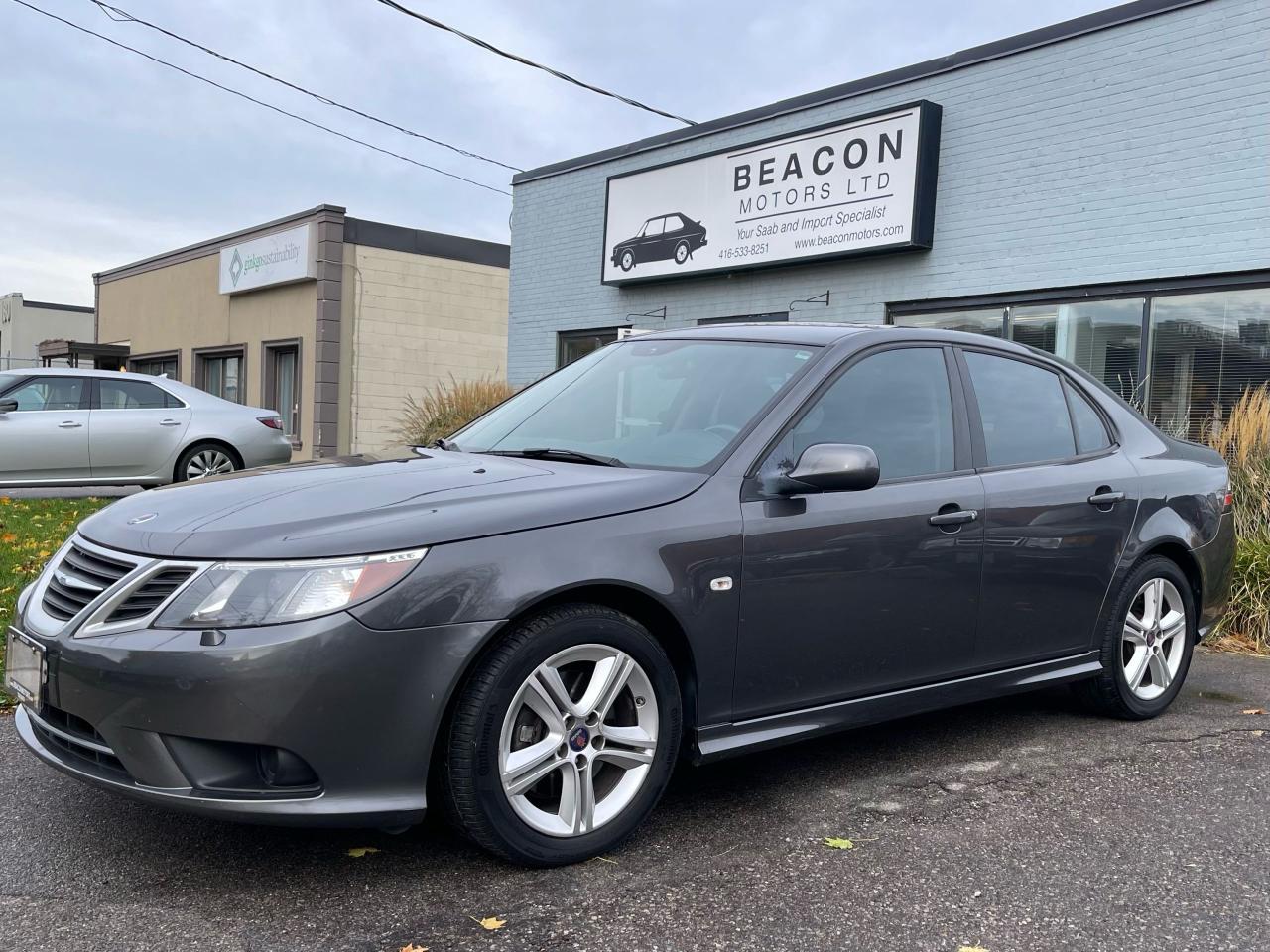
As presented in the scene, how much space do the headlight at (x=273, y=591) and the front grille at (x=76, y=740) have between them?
0.40m

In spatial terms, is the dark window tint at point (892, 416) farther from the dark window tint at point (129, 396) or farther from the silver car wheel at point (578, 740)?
the dark window tint at point (129, 396)

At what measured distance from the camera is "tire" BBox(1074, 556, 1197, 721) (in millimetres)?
4824

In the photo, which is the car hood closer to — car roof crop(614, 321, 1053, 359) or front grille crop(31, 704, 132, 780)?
front grille crop(31, 704, 132, 780)

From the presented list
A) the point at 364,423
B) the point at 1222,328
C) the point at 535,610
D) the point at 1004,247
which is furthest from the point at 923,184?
the point at 364,423

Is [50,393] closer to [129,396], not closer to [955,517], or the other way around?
[129,396]

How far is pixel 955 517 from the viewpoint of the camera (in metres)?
4.09

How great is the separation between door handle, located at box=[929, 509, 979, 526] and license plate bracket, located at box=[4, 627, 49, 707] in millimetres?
2756

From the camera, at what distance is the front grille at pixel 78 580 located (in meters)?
3.11

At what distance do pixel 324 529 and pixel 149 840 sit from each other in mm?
1167

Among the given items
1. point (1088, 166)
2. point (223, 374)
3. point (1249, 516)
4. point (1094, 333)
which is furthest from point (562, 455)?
point (223, 374)

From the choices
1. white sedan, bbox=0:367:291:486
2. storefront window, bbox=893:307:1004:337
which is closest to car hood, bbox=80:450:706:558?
storefront window, bbox=893:307:1004:337

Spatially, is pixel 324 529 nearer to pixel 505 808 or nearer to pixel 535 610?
pixel 535 610

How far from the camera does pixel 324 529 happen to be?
301 cm

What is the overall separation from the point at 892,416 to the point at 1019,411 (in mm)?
758
